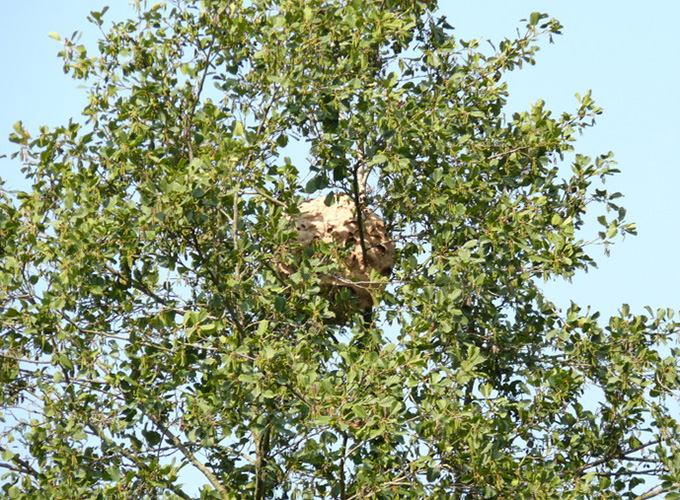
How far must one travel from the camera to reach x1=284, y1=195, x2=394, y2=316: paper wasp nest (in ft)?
38.8

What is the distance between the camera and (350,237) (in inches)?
471

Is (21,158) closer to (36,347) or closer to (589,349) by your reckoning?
(36,347)

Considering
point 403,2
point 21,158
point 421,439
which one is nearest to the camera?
point 421,439

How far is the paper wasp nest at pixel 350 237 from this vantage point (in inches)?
465

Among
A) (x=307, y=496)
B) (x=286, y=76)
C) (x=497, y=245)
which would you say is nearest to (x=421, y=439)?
(x=307, y=496)

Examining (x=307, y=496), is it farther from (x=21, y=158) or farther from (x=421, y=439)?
(x=21, y=158)

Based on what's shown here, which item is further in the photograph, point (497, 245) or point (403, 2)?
point (403, 2)

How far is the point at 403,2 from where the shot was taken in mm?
13562

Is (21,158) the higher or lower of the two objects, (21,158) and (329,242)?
the higher

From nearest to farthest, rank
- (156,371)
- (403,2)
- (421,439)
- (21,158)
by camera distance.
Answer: (421,439)
(156,371)
(21,158)
(403,2)

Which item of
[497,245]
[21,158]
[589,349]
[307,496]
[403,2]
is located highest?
[403,2]

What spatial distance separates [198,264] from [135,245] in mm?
662

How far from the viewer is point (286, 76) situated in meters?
11.6

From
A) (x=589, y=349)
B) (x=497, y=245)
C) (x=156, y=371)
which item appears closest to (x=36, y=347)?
(x=156, y=371)
